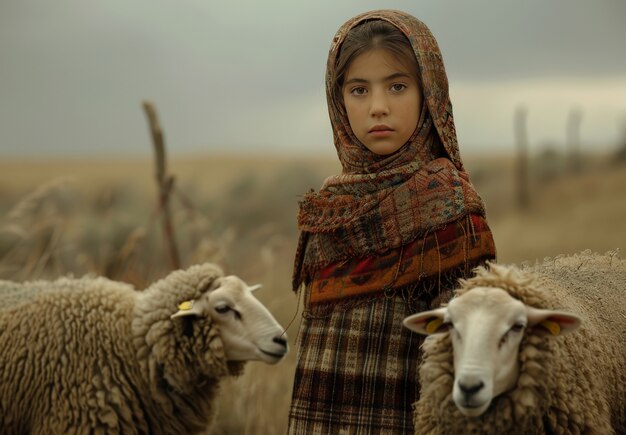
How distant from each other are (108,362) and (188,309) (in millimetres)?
537

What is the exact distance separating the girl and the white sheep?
876 millimetres

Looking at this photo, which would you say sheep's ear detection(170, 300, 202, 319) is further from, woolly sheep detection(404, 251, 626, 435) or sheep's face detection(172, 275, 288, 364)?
woolly sheep detection(404, 251, 626, 435)

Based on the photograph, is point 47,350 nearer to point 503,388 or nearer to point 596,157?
point 503,388

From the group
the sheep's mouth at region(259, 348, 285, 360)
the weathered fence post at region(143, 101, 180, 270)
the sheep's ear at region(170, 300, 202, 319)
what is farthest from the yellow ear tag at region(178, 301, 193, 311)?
the weathered fence post at region(143, 101, 180, 270)

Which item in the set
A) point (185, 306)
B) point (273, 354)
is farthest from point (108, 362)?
point (273, 354)

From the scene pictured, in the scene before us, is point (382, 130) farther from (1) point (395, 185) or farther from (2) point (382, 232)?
(2) point (382, 232)

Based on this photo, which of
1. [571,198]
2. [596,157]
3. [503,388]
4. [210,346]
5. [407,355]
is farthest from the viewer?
[596,157]

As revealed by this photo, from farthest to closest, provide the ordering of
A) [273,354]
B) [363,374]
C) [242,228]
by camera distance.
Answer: [242,228] → [273,354] → [363,374]

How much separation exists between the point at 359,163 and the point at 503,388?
1.27 metres

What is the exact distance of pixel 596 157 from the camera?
99.3 ft

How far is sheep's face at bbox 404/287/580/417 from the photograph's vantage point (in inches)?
99.7

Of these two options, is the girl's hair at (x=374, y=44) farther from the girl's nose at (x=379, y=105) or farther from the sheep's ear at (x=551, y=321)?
the sheep's ear at (x=551, y=321)

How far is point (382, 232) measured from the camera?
3.37 meters

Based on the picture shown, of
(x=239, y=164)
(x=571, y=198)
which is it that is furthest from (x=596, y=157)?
(x=239, y=164)
